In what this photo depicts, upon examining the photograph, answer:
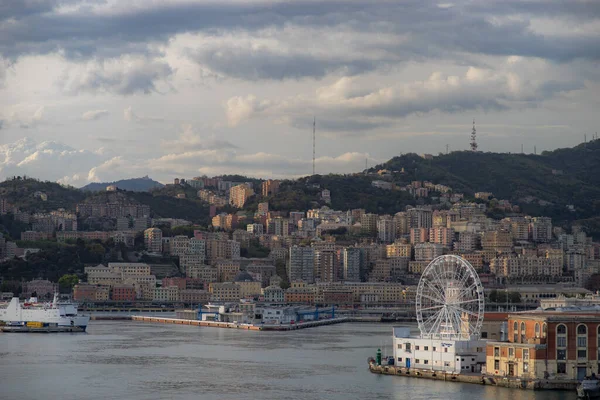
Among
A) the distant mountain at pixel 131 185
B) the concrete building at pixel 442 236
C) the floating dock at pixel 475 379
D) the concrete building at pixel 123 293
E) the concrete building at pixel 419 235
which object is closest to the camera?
the floating dock at pixel 475 379

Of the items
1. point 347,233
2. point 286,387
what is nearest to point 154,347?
point 286,387

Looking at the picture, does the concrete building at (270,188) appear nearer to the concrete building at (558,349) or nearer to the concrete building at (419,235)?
the concrete building at (419,235)

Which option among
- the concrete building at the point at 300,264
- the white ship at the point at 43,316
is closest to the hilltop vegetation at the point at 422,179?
the concrete building at the point at 300,264

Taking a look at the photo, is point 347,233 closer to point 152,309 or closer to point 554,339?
point 152,309

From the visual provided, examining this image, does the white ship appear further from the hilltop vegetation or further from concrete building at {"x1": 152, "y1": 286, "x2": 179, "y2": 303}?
the hilltop vegetation

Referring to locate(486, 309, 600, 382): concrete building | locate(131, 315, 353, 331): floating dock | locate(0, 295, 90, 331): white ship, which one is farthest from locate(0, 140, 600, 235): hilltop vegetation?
locate(486, 309, 600, 382): concrete building
